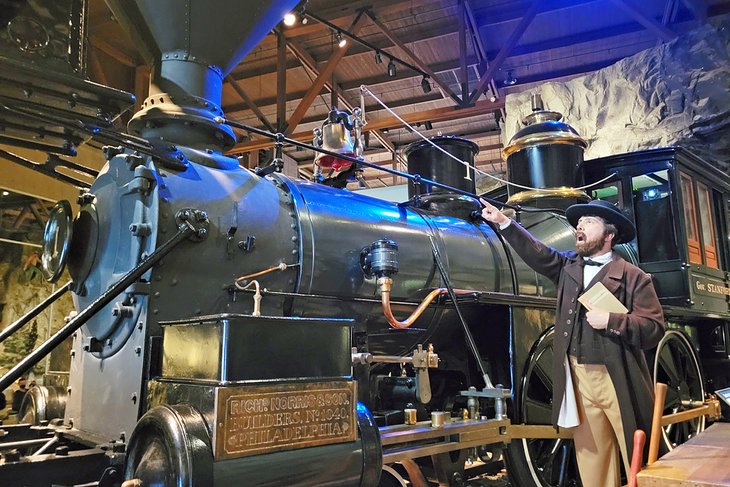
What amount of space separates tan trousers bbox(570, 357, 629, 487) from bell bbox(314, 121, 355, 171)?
1446mm

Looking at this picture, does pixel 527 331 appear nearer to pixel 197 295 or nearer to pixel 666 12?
pixel 197 295

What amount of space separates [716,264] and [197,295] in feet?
13.8

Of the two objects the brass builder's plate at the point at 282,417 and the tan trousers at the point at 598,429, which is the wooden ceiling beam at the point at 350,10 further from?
the brass builder's plate at the point at 282,417

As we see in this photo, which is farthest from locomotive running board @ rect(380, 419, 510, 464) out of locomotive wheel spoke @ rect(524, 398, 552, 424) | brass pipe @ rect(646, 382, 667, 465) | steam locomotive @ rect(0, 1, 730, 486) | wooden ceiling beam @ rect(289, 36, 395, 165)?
wooden ceiling beam @ rect(289, 36, 395, 165)

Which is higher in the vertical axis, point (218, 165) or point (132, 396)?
point (218, 165)

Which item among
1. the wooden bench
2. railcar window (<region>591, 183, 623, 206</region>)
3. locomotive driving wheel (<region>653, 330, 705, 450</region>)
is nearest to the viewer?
the wooden bench

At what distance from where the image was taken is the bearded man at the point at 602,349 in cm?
253

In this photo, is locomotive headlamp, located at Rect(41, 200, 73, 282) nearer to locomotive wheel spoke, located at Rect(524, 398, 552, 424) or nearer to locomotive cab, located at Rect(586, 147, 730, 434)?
locomotive wheel spoke, located at Rect(524, 398, 552, 424)

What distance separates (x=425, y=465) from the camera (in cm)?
268

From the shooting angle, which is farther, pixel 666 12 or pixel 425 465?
pixel 666 12

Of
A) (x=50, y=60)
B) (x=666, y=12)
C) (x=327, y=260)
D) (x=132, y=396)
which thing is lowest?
(x=132, y=396)

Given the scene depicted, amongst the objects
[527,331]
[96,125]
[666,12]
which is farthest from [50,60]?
[666,12]

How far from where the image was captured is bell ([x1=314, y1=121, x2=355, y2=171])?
2957 mm

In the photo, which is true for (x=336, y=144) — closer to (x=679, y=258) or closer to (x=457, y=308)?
(x=457, y=308)
